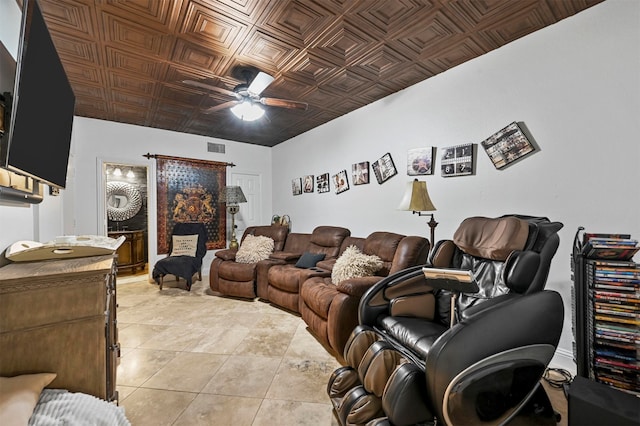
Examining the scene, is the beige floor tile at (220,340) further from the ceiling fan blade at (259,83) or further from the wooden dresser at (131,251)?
the wooden dresser at (131,251)

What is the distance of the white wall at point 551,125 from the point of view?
1.84 m

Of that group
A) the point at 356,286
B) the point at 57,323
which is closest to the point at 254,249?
the point at 356,286

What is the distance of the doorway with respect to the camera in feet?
17.6

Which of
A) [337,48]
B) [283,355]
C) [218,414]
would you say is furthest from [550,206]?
[218,414]

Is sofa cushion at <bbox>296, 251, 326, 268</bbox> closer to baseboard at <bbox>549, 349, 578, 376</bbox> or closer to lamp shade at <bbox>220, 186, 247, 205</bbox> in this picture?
lamp shade at <bbox>220, 186, 247, 205</bbox>

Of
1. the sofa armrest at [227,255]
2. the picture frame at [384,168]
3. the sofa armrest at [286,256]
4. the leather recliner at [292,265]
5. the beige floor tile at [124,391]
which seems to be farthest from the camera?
the sofa armrest at [227,255]

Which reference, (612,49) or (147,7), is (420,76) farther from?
(147,7)

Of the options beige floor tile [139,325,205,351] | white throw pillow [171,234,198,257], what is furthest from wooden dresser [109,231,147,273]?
beige floor tile [139,325,205,351]

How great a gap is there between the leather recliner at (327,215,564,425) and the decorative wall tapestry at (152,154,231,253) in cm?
415

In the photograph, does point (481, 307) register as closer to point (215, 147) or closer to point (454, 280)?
point (454, 280)

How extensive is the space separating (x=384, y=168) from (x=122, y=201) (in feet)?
18.3

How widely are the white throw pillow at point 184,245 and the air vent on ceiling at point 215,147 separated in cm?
167

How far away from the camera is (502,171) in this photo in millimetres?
2438

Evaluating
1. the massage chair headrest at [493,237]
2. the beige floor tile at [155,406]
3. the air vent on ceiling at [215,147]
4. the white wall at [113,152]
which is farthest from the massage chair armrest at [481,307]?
the air vent on ceiling at [215,147]
